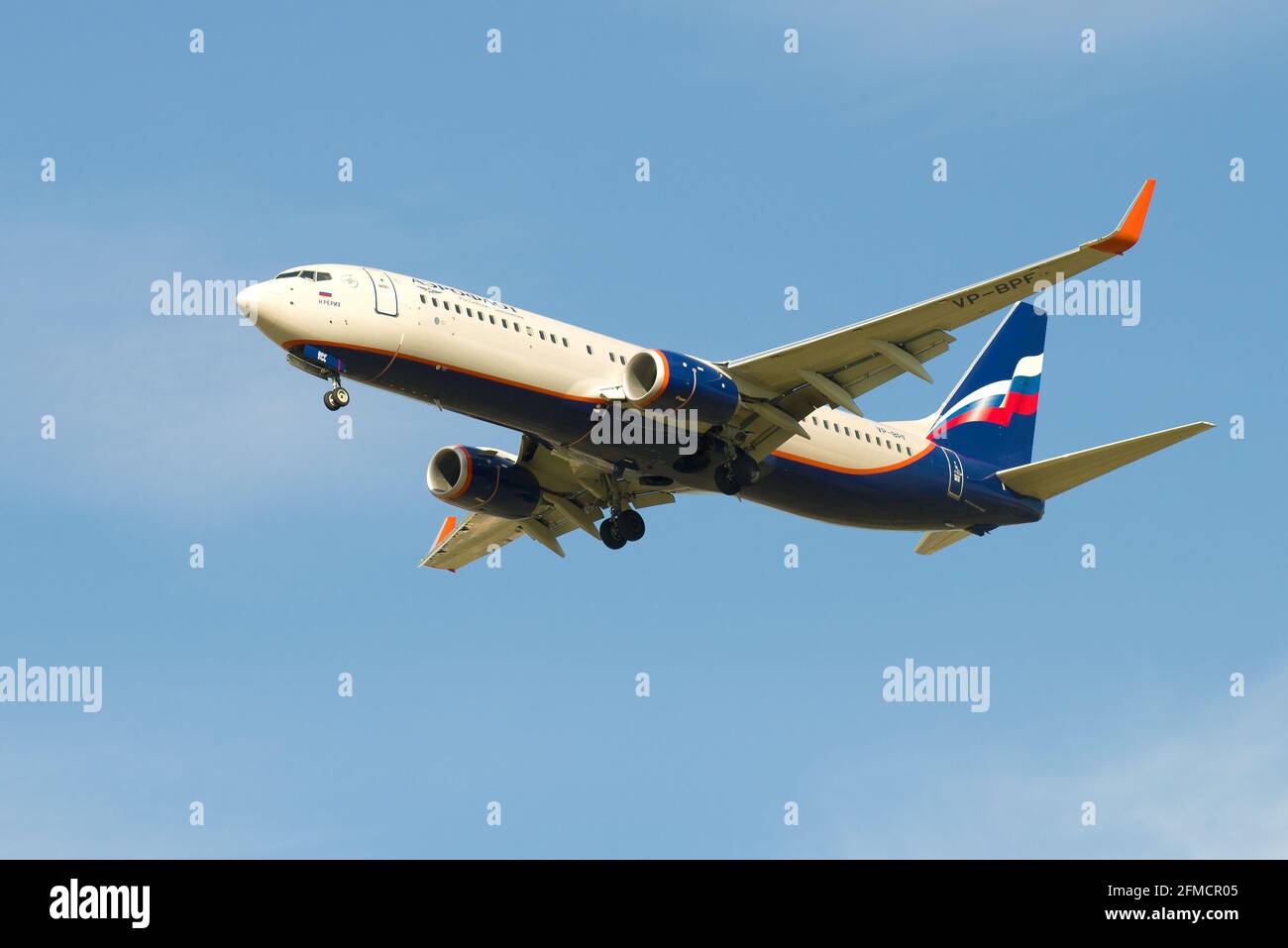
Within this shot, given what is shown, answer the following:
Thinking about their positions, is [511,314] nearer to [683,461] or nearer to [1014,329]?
[683,461]

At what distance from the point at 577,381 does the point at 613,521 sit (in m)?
7.29

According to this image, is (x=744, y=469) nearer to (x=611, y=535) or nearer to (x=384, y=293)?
(x=611, y=535)

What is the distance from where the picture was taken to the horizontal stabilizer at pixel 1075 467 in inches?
1943

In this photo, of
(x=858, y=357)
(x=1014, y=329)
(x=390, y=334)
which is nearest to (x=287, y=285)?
(x=390, y=334)

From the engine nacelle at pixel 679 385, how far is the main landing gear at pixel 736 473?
232cm

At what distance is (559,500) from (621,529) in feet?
7.92

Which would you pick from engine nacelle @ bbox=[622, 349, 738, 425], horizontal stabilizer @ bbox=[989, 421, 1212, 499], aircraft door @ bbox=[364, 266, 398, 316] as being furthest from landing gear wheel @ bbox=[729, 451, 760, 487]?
aircraft door @ bbox=[364, 266, 398, 316]

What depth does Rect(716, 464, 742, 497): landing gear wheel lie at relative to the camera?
49000 millimetres

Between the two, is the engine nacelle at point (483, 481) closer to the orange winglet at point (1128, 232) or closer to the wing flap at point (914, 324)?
the wing flap at point (914, 324)

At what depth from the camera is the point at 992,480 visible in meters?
53.9

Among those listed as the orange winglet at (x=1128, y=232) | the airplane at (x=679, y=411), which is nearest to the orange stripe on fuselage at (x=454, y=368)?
the airplane at (x=679, y=411)

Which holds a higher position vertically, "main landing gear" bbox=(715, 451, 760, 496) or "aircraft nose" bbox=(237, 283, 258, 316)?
"aircraft nose" bbox=(237, 283, 258, 316)

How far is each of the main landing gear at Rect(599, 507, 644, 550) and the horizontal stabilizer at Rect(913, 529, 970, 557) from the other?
9255 mm

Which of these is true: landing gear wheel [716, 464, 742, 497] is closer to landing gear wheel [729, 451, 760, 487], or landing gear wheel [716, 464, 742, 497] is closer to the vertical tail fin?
landing gear wheel [729, 451, 760, 487]
